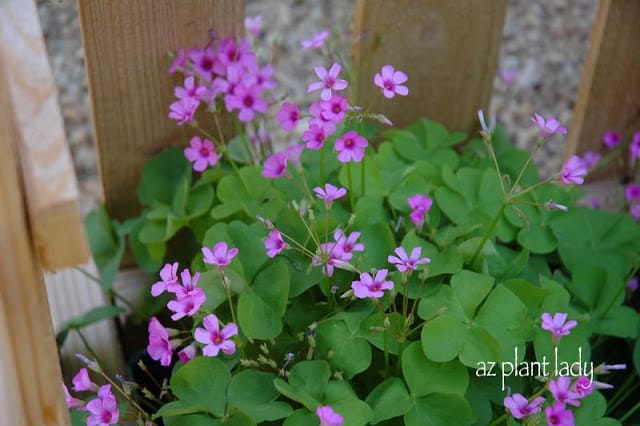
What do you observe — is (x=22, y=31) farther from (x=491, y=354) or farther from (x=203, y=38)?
(x=491, y=354)

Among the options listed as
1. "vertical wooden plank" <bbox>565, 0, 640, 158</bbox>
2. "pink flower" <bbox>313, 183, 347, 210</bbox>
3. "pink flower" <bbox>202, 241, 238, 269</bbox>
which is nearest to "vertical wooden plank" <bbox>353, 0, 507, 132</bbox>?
"vertical wooden plank" <bbox>565, 0, 640, 158</bbox>

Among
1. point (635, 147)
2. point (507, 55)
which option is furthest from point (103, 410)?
point (507, 55)

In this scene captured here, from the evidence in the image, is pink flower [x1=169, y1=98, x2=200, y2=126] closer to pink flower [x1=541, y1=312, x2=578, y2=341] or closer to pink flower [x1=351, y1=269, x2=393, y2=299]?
pink flower [x1=351, y1=269, x2=393, y2=299]

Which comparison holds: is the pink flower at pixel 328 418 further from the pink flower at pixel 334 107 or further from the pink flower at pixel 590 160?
the pink flower at pixel 590 160

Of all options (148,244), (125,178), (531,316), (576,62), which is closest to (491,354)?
(531,316)

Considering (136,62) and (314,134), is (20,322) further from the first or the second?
(136,62)

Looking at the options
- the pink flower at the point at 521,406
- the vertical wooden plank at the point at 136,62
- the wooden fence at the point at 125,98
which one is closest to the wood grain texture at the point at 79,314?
the wooden fence at the point at 125,98
